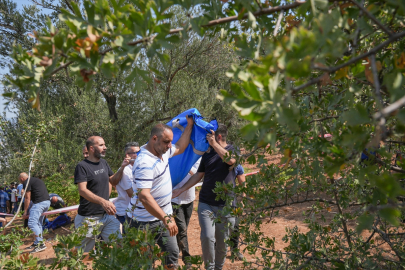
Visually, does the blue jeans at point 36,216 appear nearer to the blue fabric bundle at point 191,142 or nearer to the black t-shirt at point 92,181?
the black t-shirt at point 92,181

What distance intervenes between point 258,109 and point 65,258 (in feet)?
5.64

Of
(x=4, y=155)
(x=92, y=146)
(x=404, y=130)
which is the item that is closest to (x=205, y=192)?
(x=92, y=146)

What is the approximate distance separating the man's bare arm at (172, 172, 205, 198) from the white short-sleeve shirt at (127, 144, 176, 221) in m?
0.75

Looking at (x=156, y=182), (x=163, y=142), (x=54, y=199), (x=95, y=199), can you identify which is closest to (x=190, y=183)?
(x=156, y=182)

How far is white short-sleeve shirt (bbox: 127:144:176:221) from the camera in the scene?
128 inches

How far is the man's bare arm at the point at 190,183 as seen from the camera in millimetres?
4273

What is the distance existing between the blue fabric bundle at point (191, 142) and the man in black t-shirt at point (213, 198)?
4.9 inches

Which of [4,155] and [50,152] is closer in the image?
[50,152]

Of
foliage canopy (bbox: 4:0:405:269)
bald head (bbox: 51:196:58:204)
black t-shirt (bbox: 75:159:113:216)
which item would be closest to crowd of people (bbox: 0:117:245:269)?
black t-shirt (bbox: 75:159:113:216)

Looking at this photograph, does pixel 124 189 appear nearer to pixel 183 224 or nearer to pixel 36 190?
pixel 183 224

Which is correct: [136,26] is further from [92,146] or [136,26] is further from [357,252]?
[92,146]

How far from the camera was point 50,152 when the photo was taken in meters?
9.05

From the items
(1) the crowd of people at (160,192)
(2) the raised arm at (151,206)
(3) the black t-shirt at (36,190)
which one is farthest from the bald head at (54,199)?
(2) the raised arm at (151,206)

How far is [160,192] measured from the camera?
137 inches
